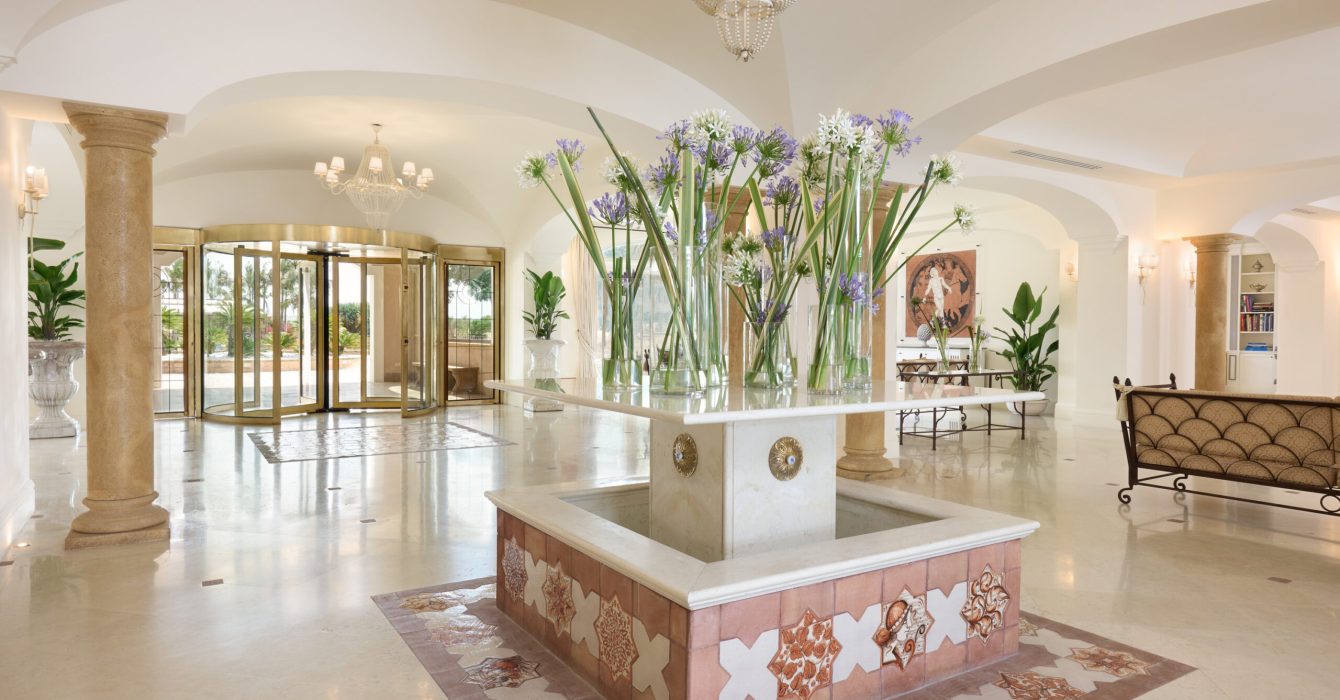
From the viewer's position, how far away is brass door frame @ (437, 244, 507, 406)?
39.0 ft

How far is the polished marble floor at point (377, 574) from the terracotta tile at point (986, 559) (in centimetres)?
58

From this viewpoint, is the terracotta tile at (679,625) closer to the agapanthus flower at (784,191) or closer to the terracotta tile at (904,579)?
the terracotta tile at (904,579)

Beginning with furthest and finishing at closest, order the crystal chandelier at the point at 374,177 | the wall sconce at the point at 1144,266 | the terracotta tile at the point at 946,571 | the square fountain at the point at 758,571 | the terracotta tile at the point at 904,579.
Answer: the wall sconce at the point at 1144,266
the crystal chandelier at the point at 374,177
the terracotta tile at the point at 946,571
the terracotta tile at the point at 904,579
the square fountain at the point at 758,571

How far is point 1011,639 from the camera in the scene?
2941mm

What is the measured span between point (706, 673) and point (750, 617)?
0.19 meters

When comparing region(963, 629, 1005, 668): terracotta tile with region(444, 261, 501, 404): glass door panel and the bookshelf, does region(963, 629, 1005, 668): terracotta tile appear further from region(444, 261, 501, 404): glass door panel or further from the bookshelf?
the bookshelf

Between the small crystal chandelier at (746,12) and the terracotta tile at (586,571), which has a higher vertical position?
the small crystal chandelier at (746,12)

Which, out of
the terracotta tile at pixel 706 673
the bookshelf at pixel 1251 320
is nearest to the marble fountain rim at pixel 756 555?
the terracotta tile at pixel 706 673

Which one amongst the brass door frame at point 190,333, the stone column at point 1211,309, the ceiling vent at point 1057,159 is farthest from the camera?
Result: the brass door frame at point 190,333

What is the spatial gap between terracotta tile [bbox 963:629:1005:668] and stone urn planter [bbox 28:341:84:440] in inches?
343

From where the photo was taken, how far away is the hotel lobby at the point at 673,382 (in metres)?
2.64

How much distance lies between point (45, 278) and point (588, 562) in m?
7.65

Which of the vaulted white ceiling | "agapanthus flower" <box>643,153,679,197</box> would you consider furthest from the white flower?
the vaulted white ceiling

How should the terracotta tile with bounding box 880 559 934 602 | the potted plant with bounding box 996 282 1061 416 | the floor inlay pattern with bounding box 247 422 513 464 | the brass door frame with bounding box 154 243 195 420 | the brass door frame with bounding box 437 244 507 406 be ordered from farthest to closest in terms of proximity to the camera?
the brass door frame with bounding box 437 244 507 406, the potted plant with bounding box 996 282 1061 416, the brass door frame with bounding box 154 243 195 420, the floor inlay pattern with bounding box 247 422 513 464, the terracotta tile with bounding box 880 559 934 602
